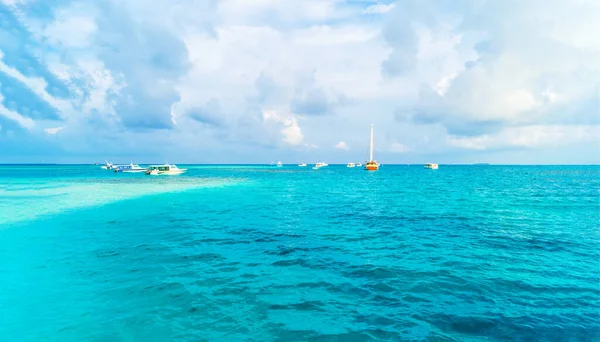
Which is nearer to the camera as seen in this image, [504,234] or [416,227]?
[504,234]

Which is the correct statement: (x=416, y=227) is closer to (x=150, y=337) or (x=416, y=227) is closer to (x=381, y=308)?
(x=381, y=308)

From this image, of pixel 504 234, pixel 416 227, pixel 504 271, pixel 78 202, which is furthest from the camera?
pixel 78 202

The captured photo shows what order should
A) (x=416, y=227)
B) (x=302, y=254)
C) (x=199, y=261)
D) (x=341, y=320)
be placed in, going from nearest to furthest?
(x=341, y=320) < (x=199, y=261) < (x=302, y=254) < (x=416, y=227)

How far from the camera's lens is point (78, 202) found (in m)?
38.5

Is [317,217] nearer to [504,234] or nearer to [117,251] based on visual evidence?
[504,234]

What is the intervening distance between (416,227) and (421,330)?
50.9 ft

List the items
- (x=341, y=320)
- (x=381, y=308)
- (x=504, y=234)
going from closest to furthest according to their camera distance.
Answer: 1. (x=341, y=320)
2. (x=381, y=308)
3. (x=504, y=234)

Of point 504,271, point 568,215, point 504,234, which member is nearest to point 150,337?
point 504,271

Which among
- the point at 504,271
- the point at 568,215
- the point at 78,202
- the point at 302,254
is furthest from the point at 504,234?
the point at 78,202

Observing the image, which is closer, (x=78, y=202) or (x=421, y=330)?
(x=421, y=330)

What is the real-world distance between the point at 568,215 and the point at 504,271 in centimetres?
2100

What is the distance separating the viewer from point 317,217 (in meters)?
28.8

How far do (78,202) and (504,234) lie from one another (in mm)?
44278

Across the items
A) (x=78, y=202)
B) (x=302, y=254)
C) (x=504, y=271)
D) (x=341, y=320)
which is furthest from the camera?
(x=78, y=202)
